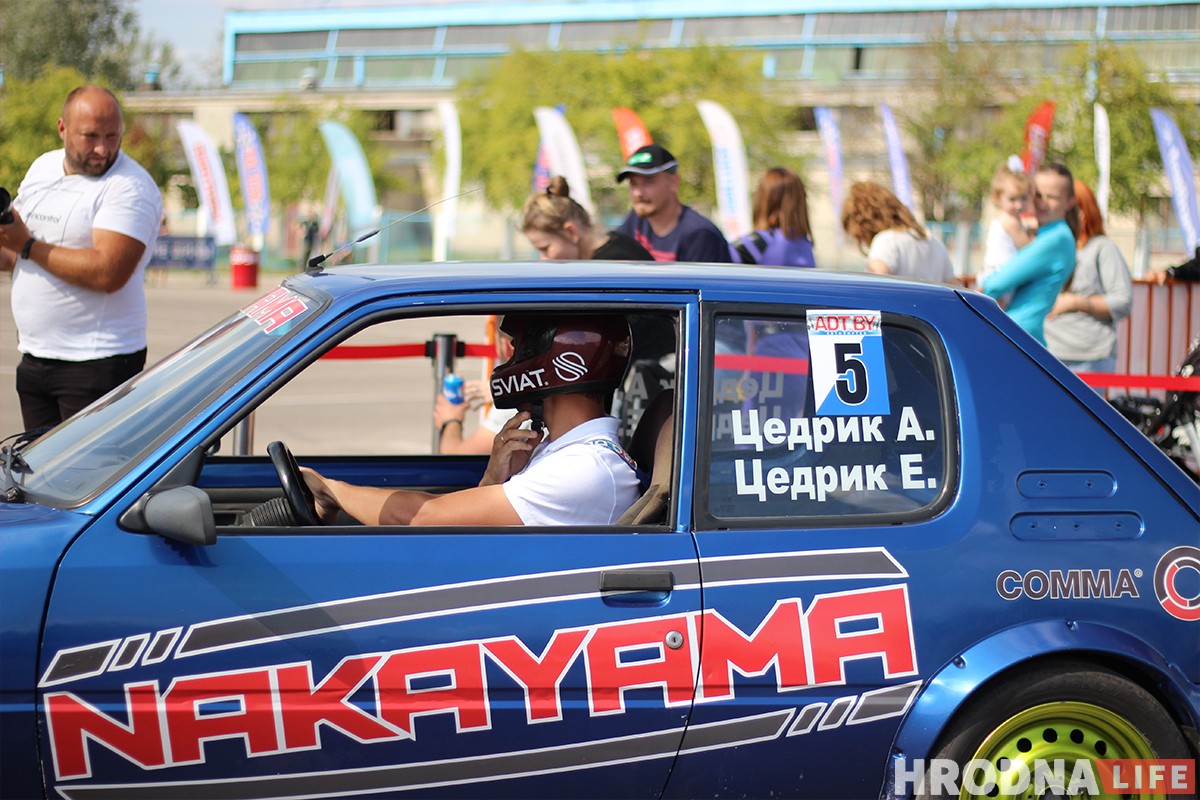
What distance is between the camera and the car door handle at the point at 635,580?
2908 millimetres

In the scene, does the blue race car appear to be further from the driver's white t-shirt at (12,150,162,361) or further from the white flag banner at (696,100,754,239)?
the white flag banner at (696,100,754,239)

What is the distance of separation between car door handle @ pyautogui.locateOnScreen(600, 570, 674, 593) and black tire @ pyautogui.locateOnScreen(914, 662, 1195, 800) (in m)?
0.75

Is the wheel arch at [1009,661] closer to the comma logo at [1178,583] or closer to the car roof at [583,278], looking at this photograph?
the comma logo at [1178,583]

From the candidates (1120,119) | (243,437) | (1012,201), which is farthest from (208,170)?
(243,437)

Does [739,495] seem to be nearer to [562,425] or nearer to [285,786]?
[562,425]

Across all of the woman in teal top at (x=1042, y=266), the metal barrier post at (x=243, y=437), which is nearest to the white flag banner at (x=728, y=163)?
the woman in teal top at (x=1042, y=266)

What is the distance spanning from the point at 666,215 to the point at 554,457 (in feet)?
12.6

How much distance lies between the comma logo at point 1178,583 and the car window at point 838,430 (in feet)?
1.80

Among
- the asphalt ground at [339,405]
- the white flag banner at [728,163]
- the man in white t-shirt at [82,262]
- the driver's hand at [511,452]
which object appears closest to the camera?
the driver's hand at [511,452]

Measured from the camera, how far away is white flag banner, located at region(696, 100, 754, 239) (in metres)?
24.4

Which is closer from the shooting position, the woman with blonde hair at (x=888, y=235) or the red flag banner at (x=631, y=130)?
the woman with blonde hair at (x=888, y=235)

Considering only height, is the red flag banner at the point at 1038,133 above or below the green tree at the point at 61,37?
below

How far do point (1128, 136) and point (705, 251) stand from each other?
118 ft

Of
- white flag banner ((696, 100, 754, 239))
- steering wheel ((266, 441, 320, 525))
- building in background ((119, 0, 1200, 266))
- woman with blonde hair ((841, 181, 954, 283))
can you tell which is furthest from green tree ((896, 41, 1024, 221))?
steering wheel ((266, 441, 320, 525))
